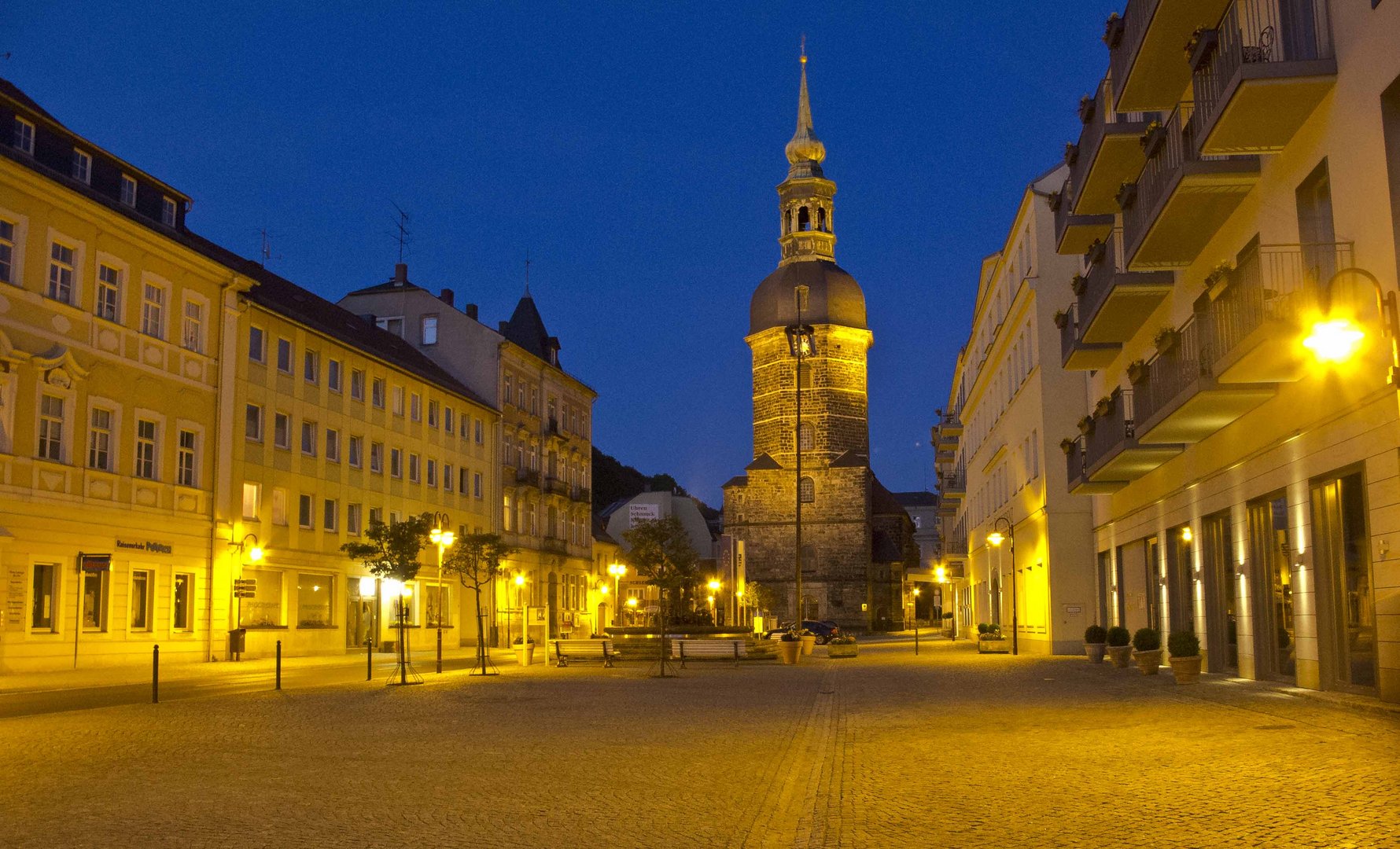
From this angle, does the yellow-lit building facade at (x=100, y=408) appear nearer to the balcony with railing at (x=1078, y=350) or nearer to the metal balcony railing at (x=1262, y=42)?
the balcony with railing at (x=1078, y=350)

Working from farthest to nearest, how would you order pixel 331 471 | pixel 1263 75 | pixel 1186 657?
pixel 331 471 → pixel 1186 657 → pixel 1263 75

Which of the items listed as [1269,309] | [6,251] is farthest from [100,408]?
[1269,309]

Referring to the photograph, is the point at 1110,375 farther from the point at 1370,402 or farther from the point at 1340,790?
the point at 1340,790

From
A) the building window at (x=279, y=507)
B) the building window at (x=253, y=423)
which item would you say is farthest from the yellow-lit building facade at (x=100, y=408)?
the building window at (x=279, y=507)

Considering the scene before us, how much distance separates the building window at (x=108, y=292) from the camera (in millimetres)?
33375

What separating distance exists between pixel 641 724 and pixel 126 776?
6.80 meters

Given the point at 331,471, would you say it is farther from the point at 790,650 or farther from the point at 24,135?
the point at 790,650

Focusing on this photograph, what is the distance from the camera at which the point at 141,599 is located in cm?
3459

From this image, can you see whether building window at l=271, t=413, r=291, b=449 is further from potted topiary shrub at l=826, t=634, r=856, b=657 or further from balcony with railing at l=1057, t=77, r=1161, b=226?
balcony with railing at l=1057, t=77, r=1161, b=226

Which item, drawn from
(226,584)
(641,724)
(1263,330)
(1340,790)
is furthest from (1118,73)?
(226,584)

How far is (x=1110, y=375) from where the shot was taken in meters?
32.3

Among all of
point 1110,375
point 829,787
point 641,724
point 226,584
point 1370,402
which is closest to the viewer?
point 829,787

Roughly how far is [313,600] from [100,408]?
13372 millimetres

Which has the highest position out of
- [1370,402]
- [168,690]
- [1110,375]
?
[1110,375]
